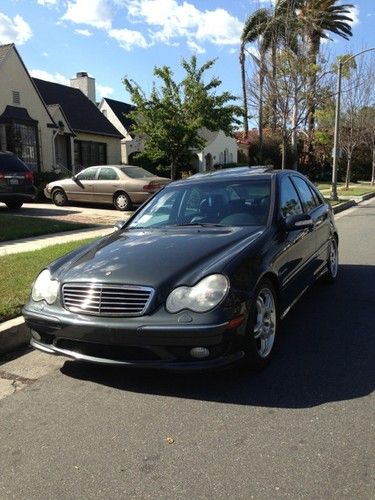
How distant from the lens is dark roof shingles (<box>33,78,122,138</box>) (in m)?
30.2

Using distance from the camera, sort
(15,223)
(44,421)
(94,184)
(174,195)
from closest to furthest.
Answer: (44,421) < (174,195) < (15,223) < (94,184)

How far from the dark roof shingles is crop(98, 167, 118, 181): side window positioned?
13389 millimetres

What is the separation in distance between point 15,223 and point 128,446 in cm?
1011

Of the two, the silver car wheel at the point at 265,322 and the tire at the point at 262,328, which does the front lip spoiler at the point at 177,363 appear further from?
the silver car wheel at the point at 265,322

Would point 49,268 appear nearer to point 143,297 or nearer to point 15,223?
point 143,297

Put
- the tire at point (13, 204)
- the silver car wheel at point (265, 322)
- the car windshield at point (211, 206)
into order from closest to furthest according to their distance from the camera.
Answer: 1. the silver car wheel at point (265, 322)
2. the car windshield at point (211, 206)
3. the tire at point (13, 204)

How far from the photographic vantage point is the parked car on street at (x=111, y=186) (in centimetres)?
1627

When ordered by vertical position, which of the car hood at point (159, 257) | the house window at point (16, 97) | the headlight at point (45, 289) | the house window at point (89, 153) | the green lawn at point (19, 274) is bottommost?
the green lawn at point (19, 274)

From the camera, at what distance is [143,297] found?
12.2ft

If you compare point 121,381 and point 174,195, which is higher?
point 174,195

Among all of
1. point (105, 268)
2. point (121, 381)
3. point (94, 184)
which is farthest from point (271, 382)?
point (94, 184)

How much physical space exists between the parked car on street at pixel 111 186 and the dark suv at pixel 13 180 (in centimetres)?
226

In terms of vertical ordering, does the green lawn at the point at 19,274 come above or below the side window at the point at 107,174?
below

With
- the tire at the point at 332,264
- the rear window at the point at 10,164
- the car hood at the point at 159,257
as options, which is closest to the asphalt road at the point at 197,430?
the car hood at the point at 159,257
